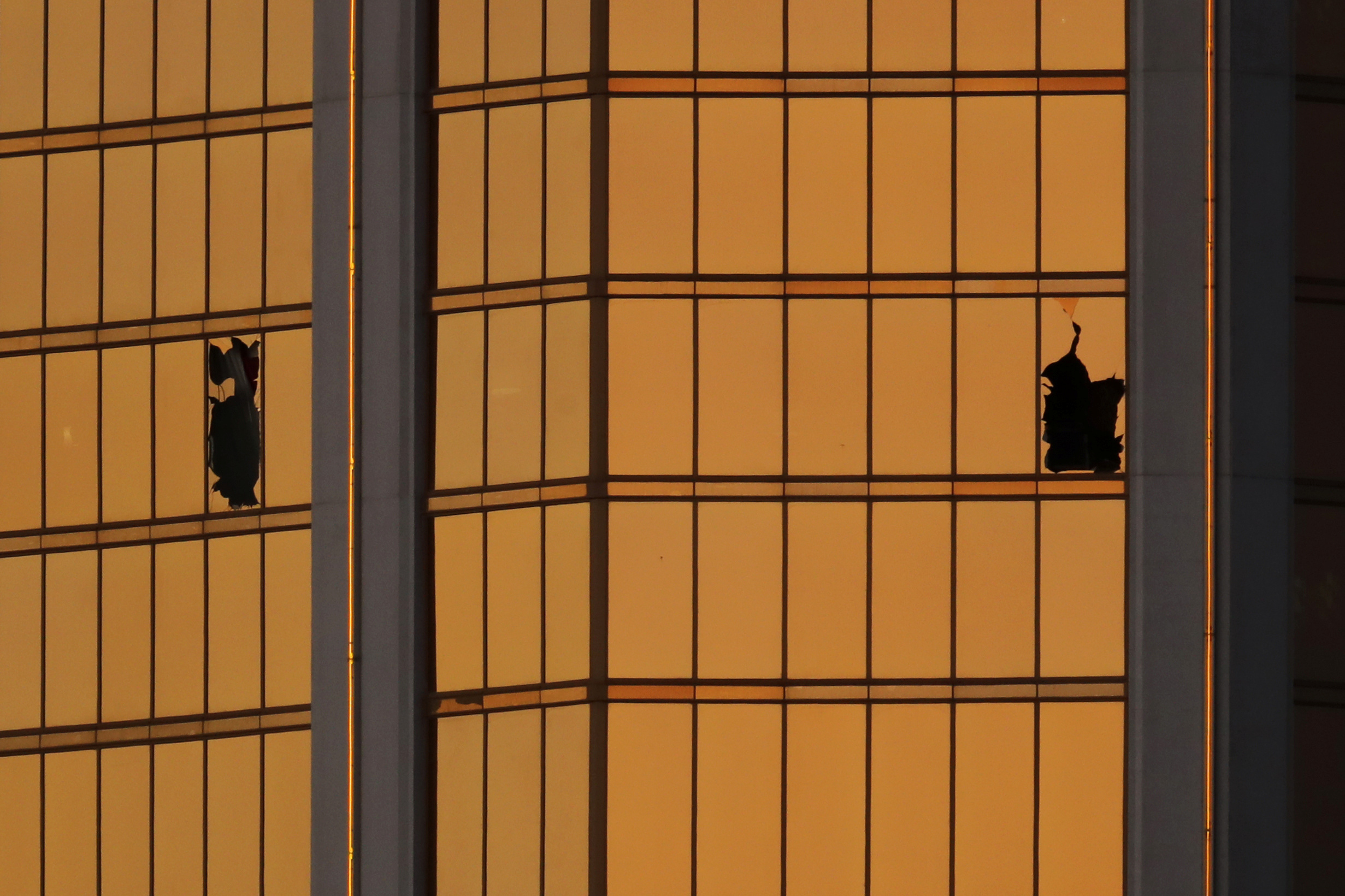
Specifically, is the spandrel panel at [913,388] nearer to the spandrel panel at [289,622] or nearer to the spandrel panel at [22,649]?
the spandrel panel at [289,622]

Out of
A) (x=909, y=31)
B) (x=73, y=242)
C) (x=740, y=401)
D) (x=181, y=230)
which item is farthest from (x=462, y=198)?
(x=909, y=31)

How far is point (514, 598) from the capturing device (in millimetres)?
26219

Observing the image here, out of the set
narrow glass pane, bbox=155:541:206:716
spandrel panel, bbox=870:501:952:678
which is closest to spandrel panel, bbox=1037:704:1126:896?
spandrel panel, bbox=870:501:952:678

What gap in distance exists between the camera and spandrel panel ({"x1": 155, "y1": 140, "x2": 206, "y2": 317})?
1119 inches

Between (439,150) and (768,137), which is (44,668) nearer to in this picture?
(439,150)

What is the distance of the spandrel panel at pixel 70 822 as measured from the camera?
28.0 metres

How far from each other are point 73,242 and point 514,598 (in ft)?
28.6

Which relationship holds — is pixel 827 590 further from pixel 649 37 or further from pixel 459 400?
pixel 649 37

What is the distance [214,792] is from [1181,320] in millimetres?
14400

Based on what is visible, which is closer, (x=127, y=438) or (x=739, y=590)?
(x=739, y=590)

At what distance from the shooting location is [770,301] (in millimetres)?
26062

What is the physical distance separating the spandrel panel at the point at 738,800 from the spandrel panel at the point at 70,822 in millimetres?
8830

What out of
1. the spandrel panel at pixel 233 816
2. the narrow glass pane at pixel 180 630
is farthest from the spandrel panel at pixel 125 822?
the spandrel panel at pixel 233 816

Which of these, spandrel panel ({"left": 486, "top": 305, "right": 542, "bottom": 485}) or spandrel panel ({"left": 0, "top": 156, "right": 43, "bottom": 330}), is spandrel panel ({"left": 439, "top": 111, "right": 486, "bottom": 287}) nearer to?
spandrel panel ({"left": 486, "top": 305, "right": 542, "bottom": 485})
